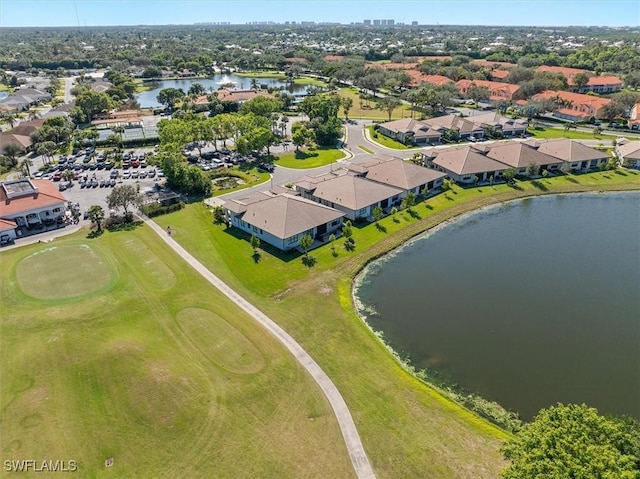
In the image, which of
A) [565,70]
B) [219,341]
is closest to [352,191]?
[219,341]

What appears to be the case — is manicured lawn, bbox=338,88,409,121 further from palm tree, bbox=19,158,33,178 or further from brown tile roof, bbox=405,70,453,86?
palm tree, bbox=19,158,33,178

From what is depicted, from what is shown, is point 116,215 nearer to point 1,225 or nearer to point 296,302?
point 1,225

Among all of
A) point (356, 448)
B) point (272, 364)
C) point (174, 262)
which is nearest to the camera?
point (356, 448)

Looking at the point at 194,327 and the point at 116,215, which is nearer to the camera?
the point at 194,327

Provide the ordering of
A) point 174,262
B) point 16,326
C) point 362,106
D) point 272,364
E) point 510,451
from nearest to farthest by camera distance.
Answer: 1. point 510,451
2. point 272,364
3. point 16,326
4. point 174,262
5. point 362,106

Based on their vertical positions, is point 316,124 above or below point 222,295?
above

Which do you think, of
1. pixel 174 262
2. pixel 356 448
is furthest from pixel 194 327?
pixel 356 448

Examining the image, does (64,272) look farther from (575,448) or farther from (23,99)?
(23,99)
